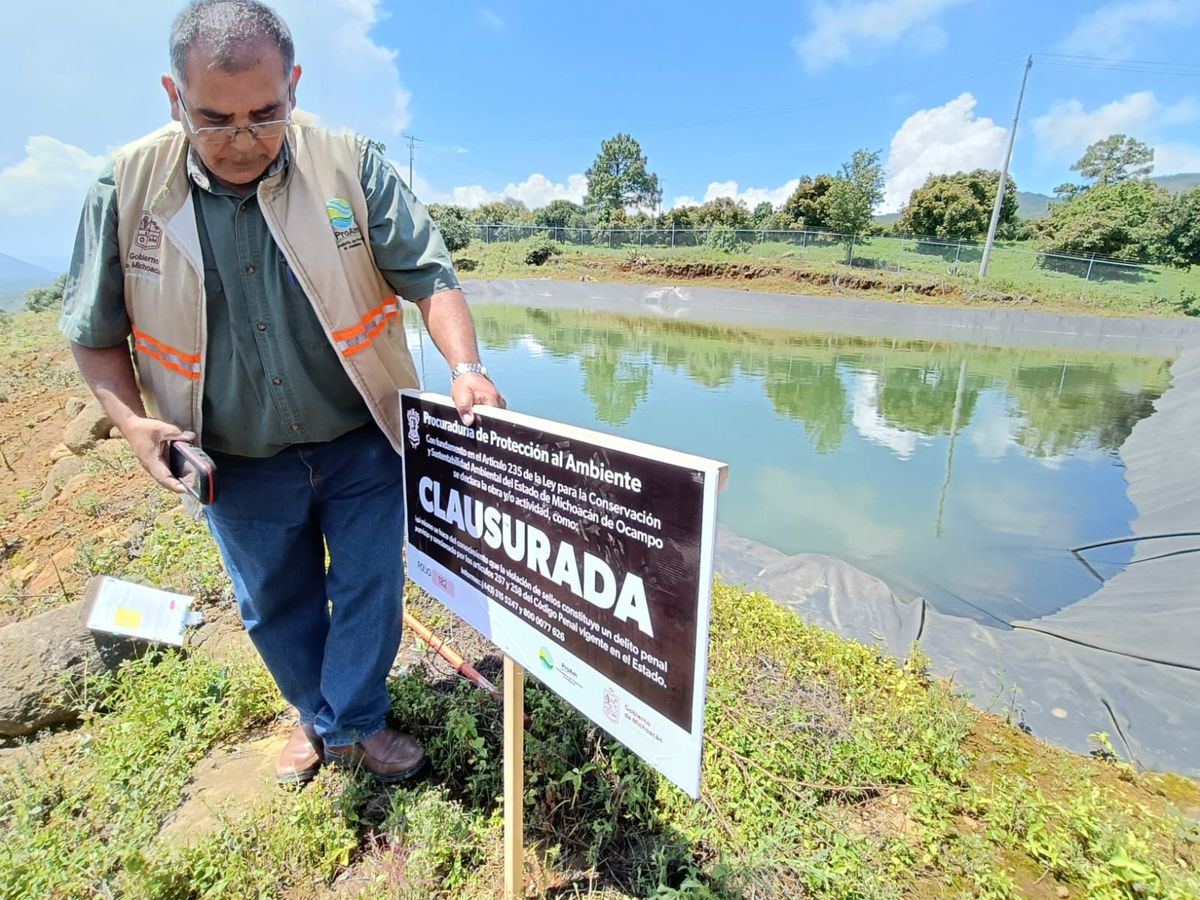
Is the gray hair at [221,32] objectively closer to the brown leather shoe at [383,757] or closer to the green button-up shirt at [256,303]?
the green button-up shirt at [256,303]

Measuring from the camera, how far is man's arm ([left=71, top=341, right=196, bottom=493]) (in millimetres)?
1194

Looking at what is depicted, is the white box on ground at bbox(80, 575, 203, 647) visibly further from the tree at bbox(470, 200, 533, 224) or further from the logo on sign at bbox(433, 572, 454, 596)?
the tree at bbox(470, 200, 533, 224)

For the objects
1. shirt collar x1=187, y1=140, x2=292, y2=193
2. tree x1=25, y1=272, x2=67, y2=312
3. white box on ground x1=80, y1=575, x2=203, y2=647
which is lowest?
tree x1=25, y1=272, x2=67, y2=312

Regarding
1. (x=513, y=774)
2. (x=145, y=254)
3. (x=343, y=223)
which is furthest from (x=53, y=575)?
(x=513, y=774)

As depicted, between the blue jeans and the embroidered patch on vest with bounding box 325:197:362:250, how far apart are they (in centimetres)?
43

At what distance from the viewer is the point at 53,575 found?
3.05 m

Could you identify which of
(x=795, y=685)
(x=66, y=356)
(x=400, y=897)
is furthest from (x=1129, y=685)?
(x=66, y=356)

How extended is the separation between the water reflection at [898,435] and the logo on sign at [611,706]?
341 cm

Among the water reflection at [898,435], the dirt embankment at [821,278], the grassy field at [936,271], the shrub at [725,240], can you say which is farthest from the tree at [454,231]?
the water reflection at [898,435]

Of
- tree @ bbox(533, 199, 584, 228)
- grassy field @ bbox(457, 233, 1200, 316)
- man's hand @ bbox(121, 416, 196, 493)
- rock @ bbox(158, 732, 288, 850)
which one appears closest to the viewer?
man's hand @ bbox(121, 416, 196, 493)

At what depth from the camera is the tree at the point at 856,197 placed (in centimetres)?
2509

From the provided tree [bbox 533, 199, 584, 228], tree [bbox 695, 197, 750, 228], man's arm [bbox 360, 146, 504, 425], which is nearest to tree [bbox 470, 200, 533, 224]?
tree [bbox 533, 199, 584, 228]

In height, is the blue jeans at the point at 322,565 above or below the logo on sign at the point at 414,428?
below

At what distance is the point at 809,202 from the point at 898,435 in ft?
93.9
